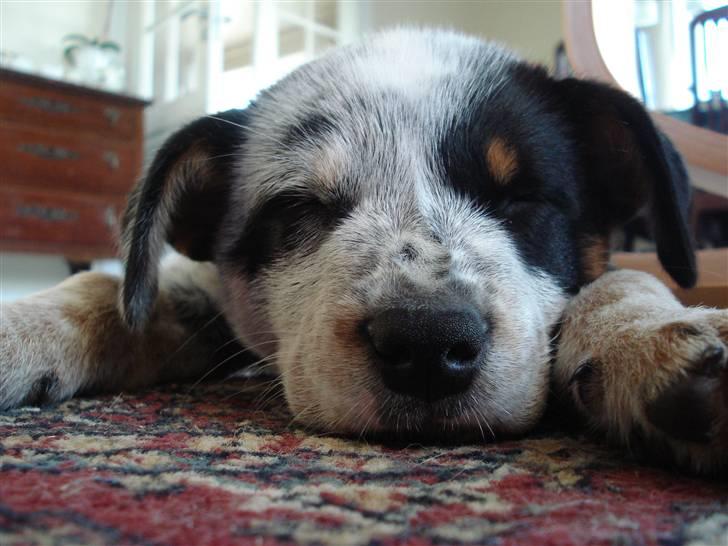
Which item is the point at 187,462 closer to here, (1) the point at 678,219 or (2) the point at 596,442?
(2) the point at 596,442

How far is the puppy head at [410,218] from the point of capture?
100 cm

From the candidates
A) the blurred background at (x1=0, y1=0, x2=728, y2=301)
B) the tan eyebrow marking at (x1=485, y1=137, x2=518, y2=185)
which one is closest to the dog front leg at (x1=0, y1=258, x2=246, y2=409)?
the tan eyebrow marking at (x1=485, y1=137, x2=518, y2=185)

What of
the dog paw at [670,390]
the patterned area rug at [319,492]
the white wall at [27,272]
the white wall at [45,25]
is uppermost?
the white wall at [45,25]

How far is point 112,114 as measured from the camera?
4895 millimetres

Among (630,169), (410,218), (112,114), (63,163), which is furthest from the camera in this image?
(112,114)

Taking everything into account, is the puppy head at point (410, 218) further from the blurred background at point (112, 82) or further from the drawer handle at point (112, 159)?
the drawer handle at point (112, 159)

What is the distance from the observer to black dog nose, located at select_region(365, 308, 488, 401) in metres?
0.91

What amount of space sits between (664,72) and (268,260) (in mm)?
5170

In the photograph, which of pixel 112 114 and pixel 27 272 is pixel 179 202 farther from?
pixel 27 272

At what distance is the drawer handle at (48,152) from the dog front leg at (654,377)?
14.5ft

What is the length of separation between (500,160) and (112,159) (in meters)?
4.22

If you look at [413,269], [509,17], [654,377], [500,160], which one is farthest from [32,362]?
[509,17]

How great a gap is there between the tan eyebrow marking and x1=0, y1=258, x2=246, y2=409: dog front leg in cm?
75

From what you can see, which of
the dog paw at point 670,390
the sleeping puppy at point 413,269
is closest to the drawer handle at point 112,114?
the sleeping puppy at point 413,269
